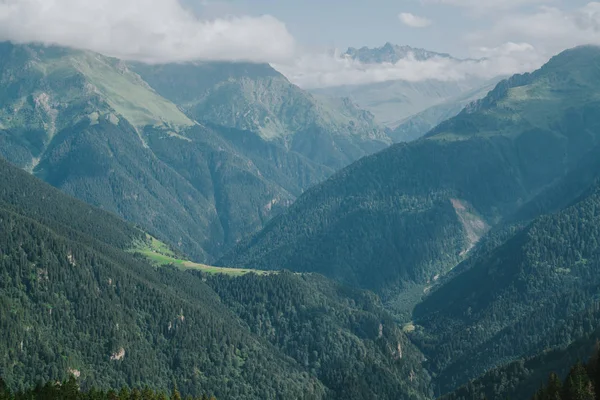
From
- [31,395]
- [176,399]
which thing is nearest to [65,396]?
[31,395]

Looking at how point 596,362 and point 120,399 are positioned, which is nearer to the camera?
point 596,362

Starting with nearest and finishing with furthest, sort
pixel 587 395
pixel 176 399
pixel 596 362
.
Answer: pixel 587 395 < pixel 596 362 < pixel 176 399

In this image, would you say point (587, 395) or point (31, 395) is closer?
point (587, 395)

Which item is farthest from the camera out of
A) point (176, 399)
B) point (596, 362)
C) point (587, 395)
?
point (176, 399)

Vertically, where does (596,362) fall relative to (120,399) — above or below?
above

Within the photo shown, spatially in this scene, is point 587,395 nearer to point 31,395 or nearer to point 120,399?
point 120,399

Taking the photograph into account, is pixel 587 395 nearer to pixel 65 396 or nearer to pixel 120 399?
pixel 120 399

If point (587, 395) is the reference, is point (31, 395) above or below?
below

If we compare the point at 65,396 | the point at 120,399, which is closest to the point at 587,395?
the point at 120,399
